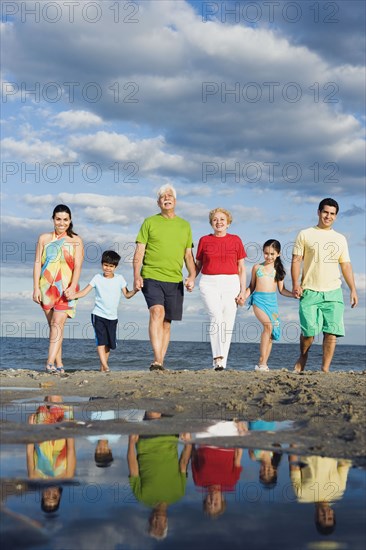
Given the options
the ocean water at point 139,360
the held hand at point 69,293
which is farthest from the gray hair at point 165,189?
the ocean water at point 139,360

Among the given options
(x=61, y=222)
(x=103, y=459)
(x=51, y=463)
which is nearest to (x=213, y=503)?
(x=103, y=459)

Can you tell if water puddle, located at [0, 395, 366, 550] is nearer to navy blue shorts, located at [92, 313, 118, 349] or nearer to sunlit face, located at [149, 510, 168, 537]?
sunlit face, located at [149, 510, 168, 537]

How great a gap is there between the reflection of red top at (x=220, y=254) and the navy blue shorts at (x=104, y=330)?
5.97ft

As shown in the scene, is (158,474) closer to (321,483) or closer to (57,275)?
(321,483)

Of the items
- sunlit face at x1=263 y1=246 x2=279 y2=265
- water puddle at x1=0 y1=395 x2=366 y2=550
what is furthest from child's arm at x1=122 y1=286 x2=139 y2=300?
water puddle at x1=0 y1=395 x2=366 y2=550

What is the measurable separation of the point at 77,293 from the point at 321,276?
3263mm

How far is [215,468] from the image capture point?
3031 mm

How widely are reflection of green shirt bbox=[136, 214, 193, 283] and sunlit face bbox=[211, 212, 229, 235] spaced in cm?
49

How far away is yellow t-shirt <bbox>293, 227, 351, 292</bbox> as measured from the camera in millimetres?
8312

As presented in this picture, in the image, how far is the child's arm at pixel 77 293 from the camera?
8.30 m

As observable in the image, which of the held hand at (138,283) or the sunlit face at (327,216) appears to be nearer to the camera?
the held hand at (138,283)

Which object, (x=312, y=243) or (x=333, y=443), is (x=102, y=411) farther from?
(x=312, y=243)

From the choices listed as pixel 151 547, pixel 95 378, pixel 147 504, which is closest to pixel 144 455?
pixel 147 504

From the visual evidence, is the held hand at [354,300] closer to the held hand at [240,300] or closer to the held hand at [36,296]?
the held hand at [240,300]
